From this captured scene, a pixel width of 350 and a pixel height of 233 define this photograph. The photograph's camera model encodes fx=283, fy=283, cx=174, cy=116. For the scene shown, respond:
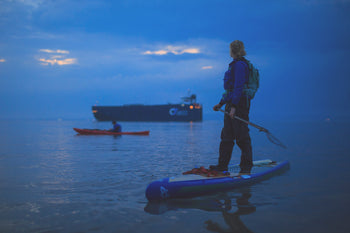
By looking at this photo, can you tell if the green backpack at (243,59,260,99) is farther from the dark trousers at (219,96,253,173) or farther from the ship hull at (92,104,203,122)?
the ship hull at (92,104,203,122)

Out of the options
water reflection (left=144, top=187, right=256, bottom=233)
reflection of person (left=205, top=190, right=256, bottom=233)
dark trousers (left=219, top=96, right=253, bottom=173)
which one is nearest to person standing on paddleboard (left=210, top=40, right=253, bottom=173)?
dark trousers (left=219, top=96, right=253, bottom=173)

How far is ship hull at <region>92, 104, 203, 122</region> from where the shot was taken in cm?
7806

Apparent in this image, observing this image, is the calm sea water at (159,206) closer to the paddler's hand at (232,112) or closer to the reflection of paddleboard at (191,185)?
the reflection of paddleboard at (191,185)

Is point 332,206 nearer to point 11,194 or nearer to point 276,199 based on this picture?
point 276,199

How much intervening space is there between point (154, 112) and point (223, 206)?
76.6 m

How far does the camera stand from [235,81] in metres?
5.17

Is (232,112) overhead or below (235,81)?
below

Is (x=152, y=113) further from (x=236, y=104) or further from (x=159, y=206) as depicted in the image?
(x=159, y=206)

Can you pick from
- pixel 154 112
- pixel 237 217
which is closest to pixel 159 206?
pixel 237 217

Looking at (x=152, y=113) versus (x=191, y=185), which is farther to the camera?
(x=152, y=113)

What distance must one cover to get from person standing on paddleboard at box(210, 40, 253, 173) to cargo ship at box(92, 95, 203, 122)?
72.0 m

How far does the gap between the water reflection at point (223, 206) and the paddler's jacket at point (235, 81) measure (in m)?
1.63

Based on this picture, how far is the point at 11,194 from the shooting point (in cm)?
506

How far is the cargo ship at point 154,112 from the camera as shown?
78000 millimetres
